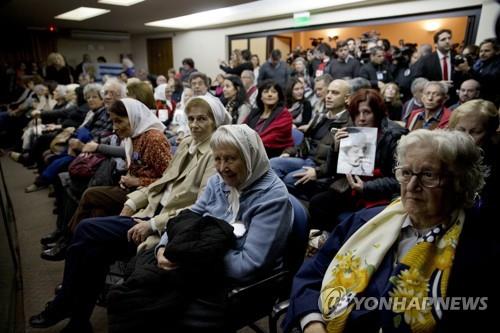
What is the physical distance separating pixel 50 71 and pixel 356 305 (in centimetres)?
908

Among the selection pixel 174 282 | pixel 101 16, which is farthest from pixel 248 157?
pixel 101 16

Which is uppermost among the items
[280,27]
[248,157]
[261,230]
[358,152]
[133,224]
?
[280,27]

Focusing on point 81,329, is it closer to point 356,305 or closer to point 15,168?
point 356,305

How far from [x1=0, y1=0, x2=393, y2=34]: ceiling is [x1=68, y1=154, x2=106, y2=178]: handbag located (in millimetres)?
5564

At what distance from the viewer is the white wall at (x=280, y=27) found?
5.38m

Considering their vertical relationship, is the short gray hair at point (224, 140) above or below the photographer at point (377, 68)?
below

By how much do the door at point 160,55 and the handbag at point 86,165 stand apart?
35.9 feet

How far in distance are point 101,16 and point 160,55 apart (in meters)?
4.04

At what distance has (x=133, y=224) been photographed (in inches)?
68.2

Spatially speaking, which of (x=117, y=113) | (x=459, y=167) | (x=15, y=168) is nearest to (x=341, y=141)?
(x=459, y=167)

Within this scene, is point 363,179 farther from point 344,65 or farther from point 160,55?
point 160,55

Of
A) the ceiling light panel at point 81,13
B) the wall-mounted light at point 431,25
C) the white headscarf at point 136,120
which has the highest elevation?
the ceiling light panel at point 81,13

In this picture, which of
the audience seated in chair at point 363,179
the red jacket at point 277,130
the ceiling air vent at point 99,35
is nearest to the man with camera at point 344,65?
the red jacket at point 277,130

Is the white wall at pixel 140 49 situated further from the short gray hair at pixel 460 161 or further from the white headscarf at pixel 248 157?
the short gray hair at pixel 460 161
